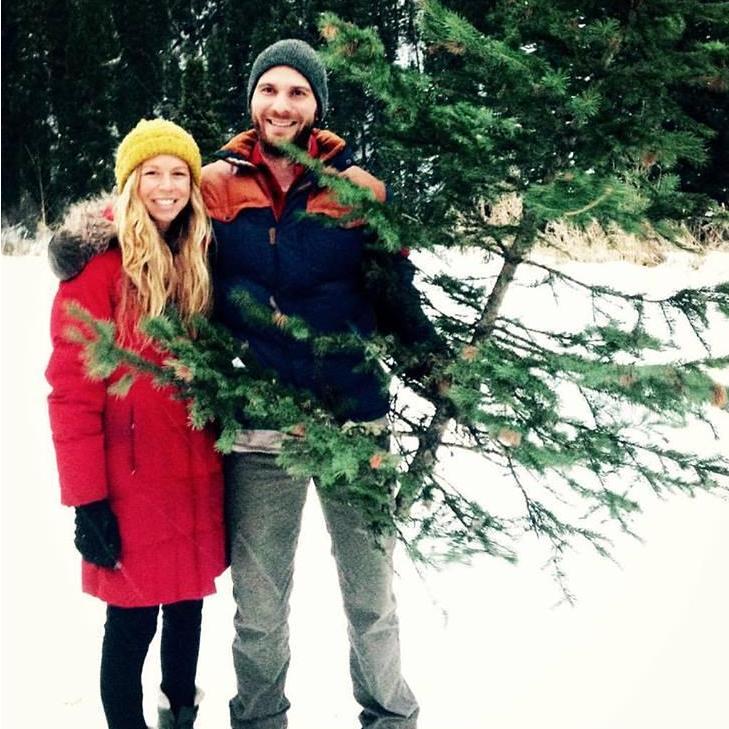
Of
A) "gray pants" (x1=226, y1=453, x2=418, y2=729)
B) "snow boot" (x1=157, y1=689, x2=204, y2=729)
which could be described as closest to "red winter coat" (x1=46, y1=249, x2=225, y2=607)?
"gray pants" (x1=226, y1=453, x2=418, y2=729)

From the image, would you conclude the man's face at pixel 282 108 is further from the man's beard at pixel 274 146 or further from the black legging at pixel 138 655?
the black legging at pixel 138 655

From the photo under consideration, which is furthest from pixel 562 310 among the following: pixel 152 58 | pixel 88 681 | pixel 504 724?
pixel 152 58

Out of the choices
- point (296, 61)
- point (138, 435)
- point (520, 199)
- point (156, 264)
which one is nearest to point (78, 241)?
point (156, 264)

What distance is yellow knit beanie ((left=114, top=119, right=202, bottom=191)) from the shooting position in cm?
209

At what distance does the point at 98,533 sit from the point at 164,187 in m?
0.96

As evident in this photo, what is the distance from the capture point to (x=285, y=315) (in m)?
2.02

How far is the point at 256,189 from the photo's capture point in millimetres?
2121

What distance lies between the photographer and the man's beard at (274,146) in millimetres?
2094

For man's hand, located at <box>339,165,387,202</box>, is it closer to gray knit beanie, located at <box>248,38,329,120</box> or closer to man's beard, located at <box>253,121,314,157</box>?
man's beard, located at <box>253,121,314,157</box>

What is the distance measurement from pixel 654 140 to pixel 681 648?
2.34m

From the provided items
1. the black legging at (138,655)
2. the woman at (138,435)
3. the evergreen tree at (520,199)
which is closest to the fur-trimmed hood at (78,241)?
the woman at (138,435)

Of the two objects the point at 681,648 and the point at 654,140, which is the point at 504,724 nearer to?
the point at 681,648

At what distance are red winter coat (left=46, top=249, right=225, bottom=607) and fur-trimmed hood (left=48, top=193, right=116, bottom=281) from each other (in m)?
0.03

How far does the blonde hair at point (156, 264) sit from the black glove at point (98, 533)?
1.67 feet
